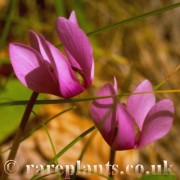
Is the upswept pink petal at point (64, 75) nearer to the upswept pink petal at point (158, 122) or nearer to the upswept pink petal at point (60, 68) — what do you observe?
the upswept pink petal at point (60, 68)

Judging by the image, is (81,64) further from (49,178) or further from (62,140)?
(62,140)

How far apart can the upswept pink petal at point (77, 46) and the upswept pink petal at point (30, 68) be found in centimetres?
4

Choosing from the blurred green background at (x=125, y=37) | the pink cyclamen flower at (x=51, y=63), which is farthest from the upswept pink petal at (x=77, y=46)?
the blurred green background at (x=125, y=37)

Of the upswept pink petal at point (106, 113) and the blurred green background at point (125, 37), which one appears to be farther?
the blurred green background at point (125, 37)

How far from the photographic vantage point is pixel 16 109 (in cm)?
127

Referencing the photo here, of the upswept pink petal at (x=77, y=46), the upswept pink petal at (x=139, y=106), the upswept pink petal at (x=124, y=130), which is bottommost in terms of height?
the upswept pink petal at (x=124, y=130)

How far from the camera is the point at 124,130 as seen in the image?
0.73 meters

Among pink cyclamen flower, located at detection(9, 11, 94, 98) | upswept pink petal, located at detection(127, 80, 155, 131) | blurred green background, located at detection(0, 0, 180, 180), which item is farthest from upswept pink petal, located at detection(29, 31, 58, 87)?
blurred green background, located at detection(0, 0, 180, 180)

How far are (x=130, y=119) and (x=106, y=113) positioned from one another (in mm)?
30

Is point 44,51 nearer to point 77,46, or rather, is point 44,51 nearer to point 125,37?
point 77,46

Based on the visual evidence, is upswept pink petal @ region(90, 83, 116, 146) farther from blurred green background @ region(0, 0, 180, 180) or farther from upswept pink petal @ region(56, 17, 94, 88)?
blurred green background @ region(0, 0, 180, 180)

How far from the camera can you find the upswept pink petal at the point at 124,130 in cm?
72

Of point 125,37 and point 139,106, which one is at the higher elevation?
point 125,37

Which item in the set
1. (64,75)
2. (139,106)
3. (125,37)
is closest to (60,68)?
(64,75)
